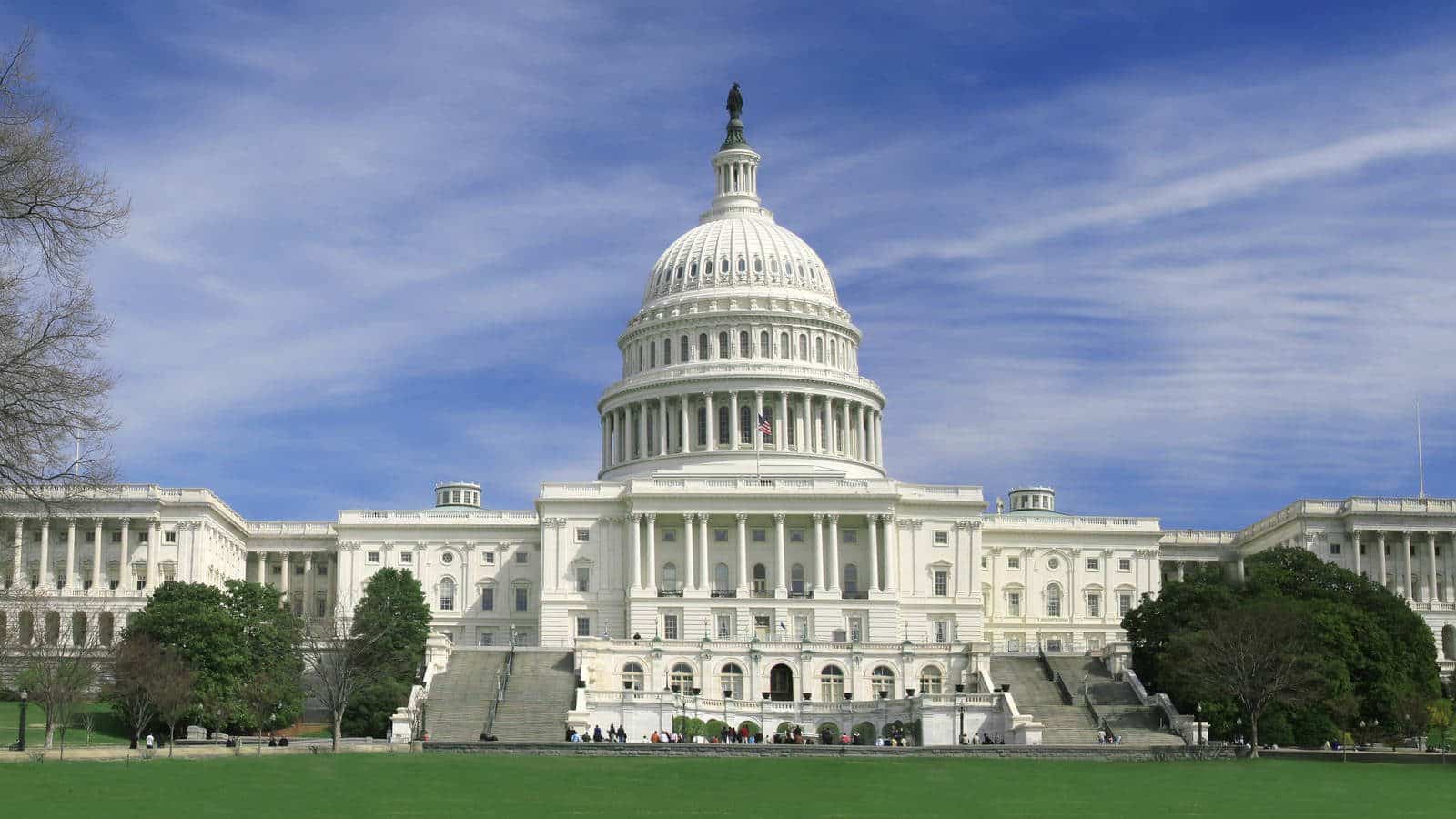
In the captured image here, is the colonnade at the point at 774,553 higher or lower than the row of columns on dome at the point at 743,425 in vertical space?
lower

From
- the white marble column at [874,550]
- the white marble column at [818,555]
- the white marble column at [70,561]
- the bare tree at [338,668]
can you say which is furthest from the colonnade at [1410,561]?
the white marble column at [70,561]

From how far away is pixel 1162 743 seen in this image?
298 ft

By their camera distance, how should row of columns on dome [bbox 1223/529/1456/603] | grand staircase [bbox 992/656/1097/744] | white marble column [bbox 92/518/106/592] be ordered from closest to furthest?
grand staircase [bbox 992/656/1097/744]
white marble column [bbox 92/518/106/592]
row of columns on dome [bbox 1223/529/1456/603]

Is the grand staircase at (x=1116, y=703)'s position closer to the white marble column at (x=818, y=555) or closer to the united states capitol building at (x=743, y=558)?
the united states capitol building at (x=743, y=558)

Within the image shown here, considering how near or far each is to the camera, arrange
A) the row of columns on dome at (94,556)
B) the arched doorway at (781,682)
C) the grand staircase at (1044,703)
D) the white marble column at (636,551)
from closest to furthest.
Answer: the grand staircase at (1044,703)
the arched doorway at (781,682)
the white marble column at (636,551)
the row of columns on dome at (94,556)

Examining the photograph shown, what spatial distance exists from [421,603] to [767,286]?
44166 mm

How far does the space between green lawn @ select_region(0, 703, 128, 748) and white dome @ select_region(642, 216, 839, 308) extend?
62203 mm

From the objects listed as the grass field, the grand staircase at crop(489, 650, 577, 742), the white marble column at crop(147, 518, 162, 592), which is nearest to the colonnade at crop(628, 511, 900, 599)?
the grand staircase at crop(489, 650, 577, 742)

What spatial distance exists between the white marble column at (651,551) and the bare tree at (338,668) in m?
20.4

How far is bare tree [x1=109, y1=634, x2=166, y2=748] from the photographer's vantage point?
3319 inches

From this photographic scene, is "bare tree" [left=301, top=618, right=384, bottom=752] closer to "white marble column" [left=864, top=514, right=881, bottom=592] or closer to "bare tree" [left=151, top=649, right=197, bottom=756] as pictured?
"bare tree" [left=151, top=649, right=197, bottom=756]

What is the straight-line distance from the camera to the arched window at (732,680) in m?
112

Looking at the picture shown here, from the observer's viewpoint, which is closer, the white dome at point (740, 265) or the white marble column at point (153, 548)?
the white marble column at point (153, 548)

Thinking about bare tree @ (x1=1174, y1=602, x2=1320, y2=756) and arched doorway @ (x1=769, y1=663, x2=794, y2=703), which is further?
arched doorway @ (x1=769, y1=663, x2=794, y2=703)
